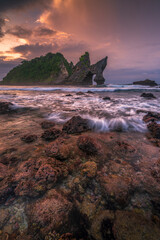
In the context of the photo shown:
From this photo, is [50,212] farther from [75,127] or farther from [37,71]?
[37,71]

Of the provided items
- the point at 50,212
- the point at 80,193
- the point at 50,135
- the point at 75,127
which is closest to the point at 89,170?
the point at 80,193

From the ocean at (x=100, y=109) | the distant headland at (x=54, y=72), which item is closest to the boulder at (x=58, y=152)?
the ocean at (x=100, y=109)

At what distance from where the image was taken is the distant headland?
53.6m

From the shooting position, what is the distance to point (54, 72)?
73062 mm

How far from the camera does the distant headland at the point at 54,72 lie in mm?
53581

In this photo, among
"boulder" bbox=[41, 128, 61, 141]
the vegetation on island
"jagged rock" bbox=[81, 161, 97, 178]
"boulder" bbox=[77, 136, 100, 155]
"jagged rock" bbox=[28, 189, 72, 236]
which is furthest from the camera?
the vegetation on island

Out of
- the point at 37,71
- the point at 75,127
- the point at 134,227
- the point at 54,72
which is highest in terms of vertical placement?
the point at 37,71

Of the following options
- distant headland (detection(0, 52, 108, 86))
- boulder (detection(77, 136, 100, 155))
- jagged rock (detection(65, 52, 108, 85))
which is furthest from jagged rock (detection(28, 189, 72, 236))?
jagged rock (detection(65, 52, 108, 85))

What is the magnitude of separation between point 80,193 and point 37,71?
315ft

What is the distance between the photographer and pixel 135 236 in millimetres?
1003

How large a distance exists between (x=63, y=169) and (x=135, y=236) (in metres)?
1.08

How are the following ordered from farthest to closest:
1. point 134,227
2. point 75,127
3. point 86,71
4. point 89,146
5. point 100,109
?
point 86,71 → point 100,109 → point 75,127 → point 89,146 → point 134,227

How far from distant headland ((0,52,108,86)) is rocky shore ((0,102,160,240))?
49.1 metres

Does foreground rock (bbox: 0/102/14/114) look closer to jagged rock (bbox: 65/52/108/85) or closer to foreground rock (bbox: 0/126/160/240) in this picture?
foreground rock (bbox: 0/126/160/240)
